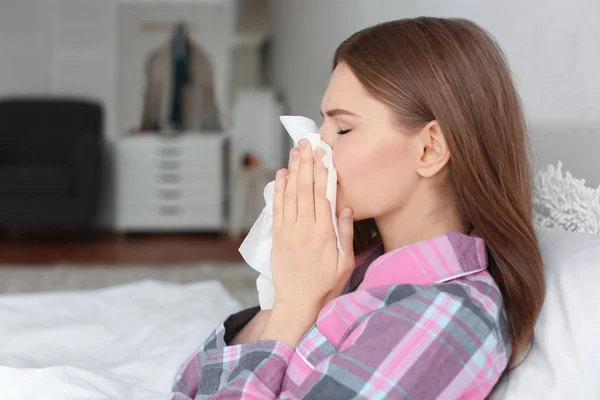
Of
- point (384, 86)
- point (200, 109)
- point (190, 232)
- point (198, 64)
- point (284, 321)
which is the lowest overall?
point (190, 232)

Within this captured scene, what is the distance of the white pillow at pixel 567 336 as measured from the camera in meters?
0.76

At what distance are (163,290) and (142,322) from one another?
195mm

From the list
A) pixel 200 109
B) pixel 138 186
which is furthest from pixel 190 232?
pixel 200 109

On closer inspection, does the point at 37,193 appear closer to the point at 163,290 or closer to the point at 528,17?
the point at 163,290

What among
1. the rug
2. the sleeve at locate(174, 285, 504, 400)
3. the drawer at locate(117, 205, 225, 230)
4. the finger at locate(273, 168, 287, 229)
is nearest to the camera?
the sleeve at locate(174, 285, 504, 400)

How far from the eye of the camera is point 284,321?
0.88m

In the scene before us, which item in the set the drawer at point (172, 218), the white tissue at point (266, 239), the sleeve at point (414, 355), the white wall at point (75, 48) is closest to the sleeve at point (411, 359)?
the sleeve at point (414, 355)

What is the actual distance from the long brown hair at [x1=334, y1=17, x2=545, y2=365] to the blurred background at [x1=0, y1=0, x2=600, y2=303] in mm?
2282

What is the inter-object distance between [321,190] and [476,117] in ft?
0.71

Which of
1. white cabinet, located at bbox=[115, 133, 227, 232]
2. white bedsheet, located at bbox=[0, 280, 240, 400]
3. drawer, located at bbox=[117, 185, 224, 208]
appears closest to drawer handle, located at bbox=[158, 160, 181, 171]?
white cabinet, located at bbox=[115, 133, 227, 232]

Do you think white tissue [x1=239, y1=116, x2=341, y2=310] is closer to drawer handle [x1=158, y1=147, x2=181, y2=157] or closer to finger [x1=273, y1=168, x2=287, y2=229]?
finger [x1=273, y1=168, x2=287, y2=229]

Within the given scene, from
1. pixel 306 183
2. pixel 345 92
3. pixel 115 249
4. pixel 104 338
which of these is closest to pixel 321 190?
pixel 306 183

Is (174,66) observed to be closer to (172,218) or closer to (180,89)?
(180,89)

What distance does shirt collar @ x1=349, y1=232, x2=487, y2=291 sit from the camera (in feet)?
2.73
